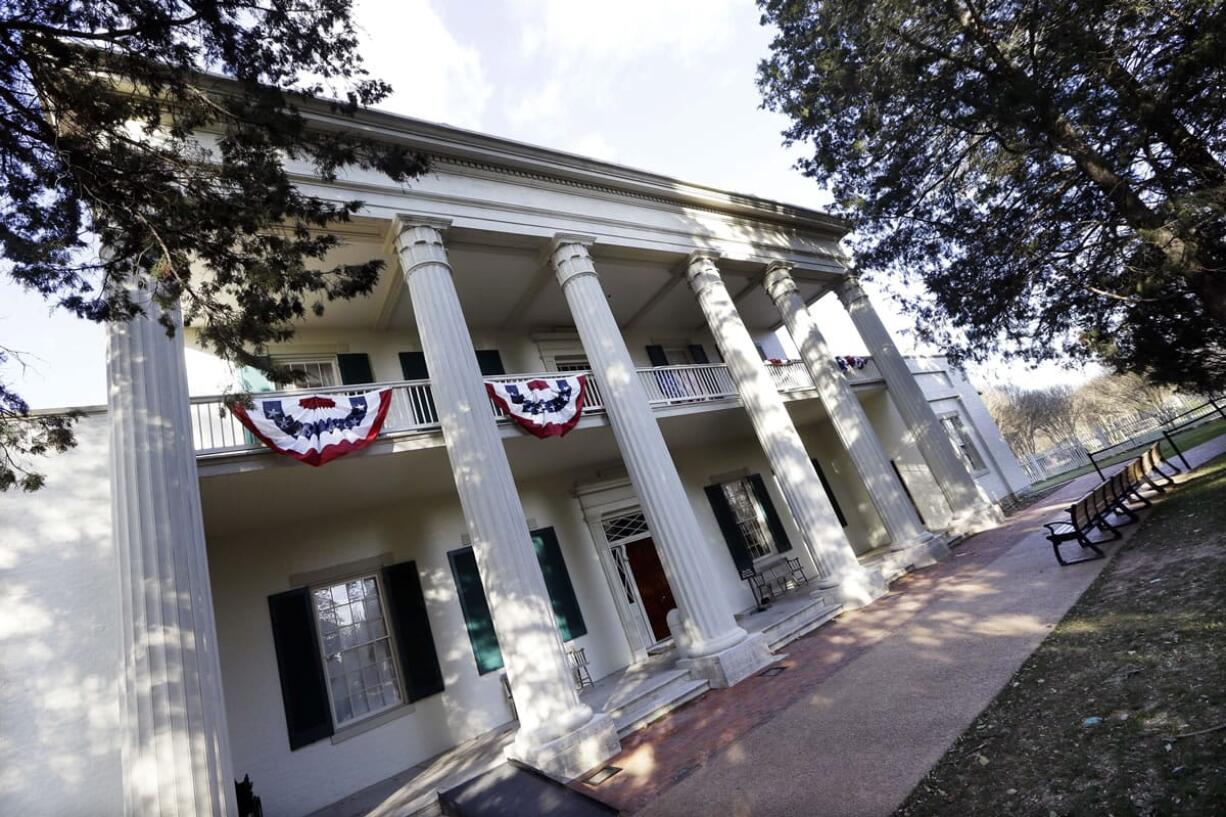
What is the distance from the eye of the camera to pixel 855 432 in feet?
37.5

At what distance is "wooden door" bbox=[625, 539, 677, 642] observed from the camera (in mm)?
10406

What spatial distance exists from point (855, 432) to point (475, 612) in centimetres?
873

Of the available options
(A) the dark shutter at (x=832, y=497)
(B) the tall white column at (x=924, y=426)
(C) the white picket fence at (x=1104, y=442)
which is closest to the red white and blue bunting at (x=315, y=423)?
(B) the tall white column at (x=924, y=426)

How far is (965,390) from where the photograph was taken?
58.4ft

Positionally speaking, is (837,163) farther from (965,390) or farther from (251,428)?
(965,390)

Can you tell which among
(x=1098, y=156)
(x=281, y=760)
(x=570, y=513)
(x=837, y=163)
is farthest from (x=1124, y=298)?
(x=281, y=760)

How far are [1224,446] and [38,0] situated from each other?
21.1 m

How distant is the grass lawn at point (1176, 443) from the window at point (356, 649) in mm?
18500

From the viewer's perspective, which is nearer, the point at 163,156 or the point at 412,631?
the point at 163,156

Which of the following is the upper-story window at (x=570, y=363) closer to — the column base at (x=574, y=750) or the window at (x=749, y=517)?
the window at (x=749, y=517)

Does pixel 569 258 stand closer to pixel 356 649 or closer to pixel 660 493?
pixel 660 493

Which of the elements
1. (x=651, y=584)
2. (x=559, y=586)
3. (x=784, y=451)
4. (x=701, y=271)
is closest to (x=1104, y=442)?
(x=784, y=451)

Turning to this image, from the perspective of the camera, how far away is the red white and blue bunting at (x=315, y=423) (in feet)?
19.7

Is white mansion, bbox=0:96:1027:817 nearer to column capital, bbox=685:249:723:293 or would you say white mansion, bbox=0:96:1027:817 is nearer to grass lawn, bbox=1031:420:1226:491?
column capital, bbox=685:249:723:293
